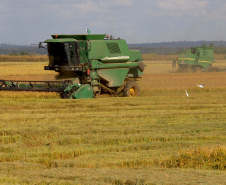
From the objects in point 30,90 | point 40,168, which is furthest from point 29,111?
point 40,168

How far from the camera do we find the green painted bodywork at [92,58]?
1589 centimetres

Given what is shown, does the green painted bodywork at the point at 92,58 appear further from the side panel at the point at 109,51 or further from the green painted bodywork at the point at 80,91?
the green painted bodywork at the point at 80,91

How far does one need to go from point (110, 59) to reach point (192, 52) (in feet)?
65.2

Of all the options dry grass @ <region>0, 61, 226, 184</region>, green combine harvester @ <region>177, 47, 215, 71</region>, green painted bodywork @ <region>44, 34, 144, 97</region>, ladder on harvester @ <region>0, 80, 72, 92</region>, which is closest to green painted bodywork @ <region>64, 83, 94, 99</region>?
ladder on harvester @ <region>0, 80, 72, 92</region>

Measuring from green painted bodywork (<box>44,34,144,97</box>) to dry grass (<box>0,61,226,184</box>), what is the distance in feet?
5.94

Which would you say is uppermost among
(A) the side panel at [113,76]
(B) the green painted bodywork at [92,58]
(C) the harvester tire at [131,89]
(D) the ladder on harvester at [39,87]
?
(B) the green painted bodywork at [92,58]

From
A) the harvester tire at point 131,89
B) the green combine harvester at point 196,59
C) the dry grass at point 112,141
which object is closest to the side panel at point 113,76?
the harvester tire at point 131,89

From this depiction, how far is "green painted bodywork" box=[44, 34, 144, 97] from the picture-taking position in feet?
52.1

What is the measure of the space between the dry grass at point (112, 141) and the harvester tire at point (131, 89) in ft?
8.29

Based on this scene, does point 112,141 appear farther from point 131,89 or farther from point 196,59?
point 196,59

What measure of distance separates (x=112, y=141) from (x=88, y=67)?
789cm

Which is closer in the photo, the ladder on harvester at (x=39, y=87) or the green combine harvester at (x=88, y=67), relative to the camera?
the ladder on harvester at (x=39, y=87)

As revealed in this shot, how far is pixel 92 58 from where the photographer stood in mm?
16172

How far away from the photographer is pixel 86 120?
1089 cm
